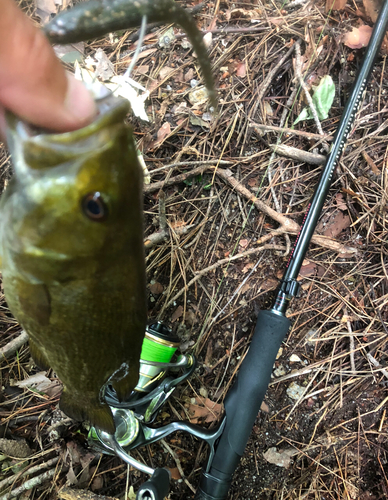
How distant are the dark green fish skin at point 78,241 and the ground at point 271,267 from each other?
3.65 feet

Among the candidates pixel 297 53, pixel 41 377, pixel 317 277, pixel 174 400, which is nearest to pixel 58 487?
pixel 41 377

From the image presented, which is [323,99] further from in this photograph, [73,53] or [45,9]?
[45,9]

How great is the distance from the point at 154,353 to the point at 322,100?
6.89 feet

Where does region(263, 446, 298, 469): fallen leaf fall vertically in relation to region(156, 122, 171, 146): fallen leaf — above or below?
below

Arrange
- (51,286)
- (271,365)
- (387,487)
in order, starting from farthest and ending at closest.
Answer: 1. (387,487)
2. (271,365)
3. (51,286)

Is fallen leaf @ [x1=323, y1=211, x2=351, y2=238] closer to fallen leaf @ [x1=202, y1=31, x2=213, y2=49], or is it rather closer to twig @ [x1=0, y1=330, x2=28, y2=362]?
fallen leaf @ [x1=202, y1=31, x2=213, y2=49]

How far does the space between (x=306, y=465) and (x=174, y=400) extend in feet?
3.41

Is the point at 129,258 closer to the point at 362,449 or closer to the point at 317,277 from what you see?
the point at 317,277

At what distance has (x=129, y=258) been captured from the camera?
1.13 m

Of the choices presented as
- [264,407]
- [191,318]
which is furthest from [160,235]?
[264,407]

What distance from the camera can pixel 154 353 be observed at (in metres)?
2.07

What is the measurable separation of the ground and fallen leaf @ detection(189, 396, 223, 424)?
1 cm

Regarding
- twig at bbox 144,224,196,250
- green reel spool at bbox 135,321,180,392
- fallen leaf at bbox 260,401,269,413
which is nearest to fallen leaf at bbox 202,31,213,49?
twig at bbox 144,224,196,250

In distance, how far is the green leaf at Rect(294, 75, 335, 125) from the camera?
2.35m
